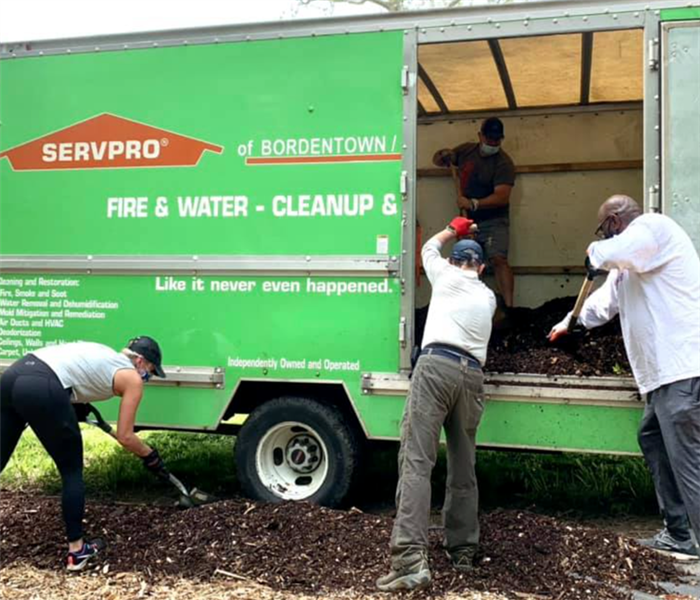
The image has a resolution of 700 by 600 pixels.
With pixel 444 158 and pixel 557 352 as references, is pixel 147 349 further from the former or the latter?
pixel 444 158

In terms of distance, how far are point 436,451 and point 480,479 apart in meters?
2.14

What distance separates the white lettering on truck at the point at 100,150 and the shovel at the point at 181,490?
1.71 meters

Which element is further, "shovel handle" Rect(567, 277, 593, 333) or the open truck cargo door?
"shovel handle" Rect(567, 277, 593, 333)

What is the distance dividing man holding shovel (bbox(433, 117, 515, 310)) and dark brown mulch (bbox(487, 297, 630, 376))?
55.2 inches

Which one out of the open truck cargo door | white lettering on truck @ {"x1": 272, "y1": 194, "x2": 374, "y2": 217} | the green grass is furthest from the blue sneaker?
the open truck cargo door

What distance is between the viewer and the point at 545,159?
7266 millimetres

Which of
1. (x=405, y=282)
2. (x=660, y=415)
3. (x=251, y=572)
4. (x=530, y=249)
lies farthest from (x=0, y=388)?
(x=530, y=249)

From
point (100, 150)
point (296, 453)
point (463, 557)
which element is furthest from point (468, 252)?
point (100, 150)

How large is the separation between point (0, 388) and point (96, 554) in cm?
103

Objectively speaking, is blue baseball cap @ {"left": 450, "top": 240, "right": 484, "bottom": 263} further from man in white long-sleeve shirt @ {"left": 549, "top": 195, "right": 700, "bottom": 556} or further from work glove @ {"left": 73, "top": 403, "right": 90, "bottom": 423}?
work glove @ {"left": 73, "top": 403, "right": 90, "bottom": 423}

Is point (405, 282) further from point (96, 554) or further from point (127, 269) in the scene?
point (96, 554)

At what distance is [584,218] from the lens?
7.17m

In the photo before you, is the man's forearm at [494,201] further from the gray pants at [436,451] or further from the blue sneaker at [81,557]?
the blue sneaker at [81,557]

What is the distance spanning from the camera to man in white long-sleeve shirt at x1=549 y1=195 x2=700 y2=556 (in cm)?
382
